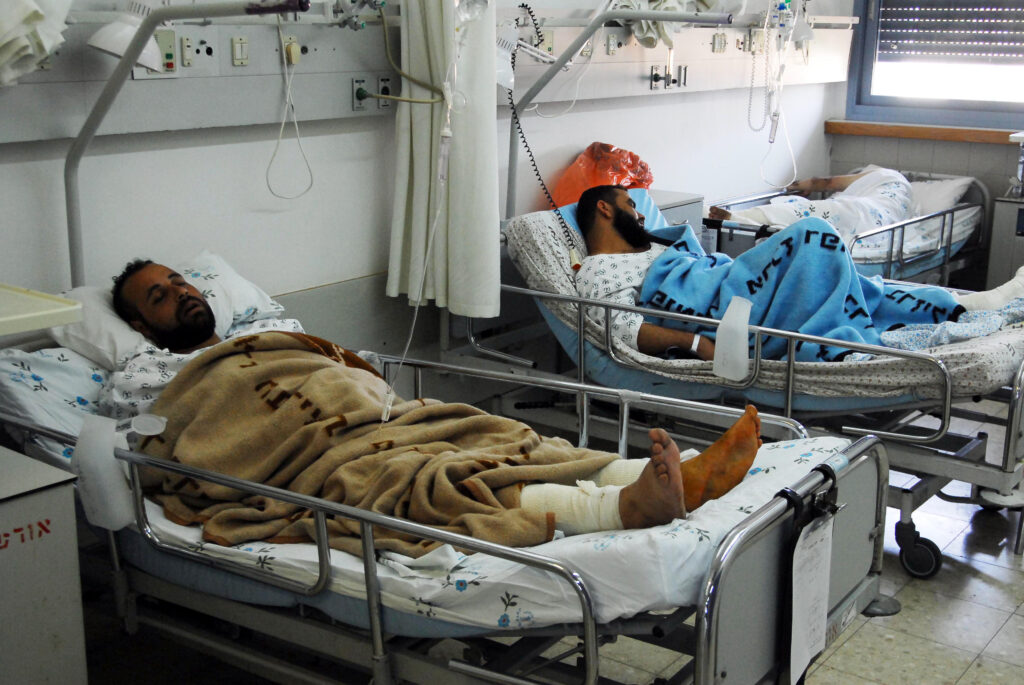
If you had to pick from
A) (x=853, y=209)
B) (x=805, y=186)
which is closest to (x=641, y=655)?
(x=853, y=209)

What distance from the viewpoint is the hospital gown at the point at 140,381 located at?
2.60 meters

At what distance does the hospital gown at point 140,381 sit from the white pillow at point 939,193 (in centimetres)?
450

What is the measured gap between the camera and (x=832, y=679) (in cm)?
274

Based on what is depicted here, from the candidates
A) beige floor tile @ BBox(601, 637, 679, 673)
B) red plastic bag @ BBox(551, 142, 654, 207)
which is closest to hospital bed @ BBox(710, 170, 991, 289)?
red plastic bag @ BBox(551, 142, 654, 207)

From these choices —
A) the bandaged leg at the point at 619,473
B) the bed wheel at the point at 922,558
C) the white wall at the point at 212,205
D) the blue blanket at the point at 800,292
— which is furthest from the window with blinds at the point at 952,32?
the bandaged leg at the point at 619,473

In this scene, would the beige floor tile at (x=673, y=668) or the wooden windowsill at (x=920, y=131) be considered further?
the wooden windowsill at (x=920, y=131)

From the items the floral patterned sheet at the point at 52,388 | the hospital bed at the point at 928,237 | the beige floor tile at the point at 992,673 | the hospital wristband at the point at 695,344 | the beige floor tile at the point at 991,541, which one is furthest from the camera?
the hospital bed at the point at 928,237

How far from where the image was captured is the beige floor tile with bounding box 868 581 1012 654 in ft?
9.64

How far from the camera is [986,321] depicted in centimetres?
335

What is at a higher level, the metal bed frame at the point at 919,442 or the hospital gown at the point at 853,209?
the hospital gown at the point at 853,209

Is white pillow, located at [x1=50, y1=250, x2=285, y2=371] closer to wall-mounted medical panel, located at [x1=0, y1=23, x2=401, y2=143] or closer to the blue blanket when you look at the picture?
wall-mounted medical panel, located at [x1=0, y1=23, x2=401, y2=143]

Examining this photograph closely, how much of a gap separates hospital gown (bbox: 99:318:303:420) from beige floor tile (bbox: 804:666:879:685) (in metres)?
1.79

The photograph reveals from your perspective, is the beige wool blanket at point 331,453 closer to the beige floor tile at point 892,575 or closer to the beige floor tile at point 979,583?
the beige floor tile at point 892,575

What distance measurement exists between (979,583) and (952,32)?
4.37 m
